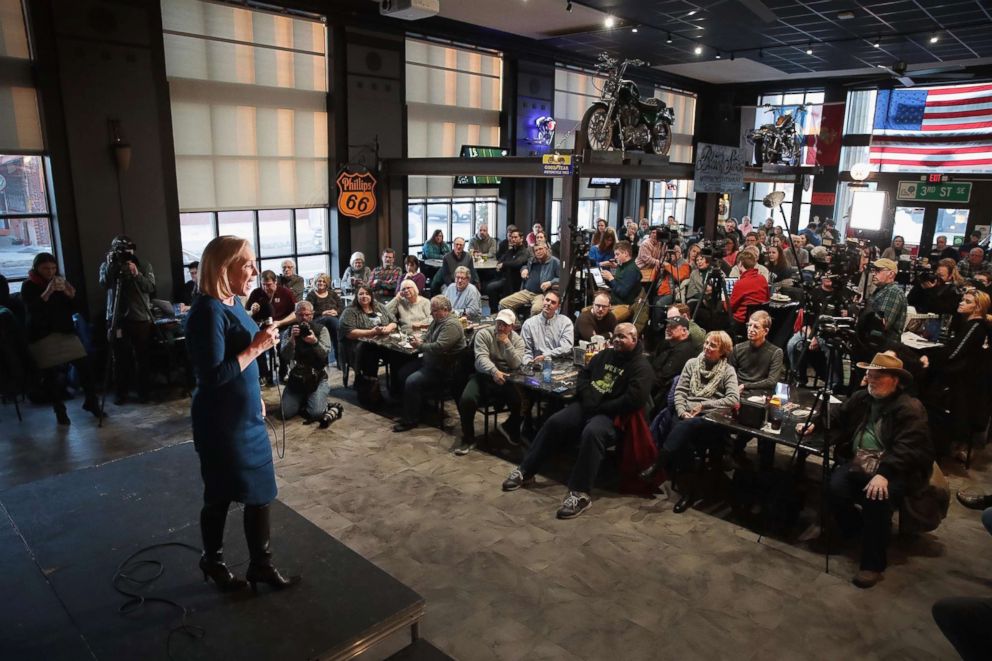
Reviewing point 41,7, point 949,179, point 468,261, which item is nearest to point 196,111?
point 41,7

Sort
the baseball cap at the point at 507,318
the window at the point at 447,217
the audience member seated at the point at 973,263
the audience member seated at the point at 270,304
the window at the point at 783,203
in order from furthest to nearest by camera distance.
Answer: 1. the window at the point at 783,203
2. the window at the point at 447,217
3. the audience member seated at the point at 973,263
4. the audience member seated at the point at 270,304
5. the baseball cap at the point at 507,318

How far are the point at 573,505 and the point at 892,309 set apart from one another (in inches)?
152

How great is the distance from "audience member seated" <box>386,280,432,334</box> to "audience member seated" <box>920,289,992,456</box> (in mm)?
4721

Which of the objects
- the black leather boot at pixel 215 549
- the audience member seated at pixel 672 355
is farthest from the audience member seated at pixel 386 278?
the black leather boot at pixel 215 549

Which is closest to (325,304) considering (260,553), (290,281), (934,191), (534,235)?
(290,281)

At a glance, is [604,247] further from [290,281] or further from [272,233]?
[272,233]

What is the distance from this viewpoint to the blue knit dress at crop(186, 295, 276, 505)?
254cm

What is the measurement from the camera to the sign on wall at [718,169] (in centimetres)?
909

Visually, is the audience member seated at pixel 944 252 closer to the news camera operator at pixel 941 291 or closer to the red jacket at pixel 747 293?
the news camera operator at pixel 941 291

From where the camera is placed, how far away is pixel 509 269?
1027cm

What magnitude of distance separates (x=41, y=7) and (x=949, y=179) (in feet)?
56.5

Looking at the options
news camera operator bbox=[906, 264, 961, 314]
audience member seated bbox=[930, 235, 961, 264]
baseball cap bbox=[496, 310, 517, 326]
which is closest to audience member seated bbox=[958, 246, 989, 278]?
audience member seated bbox=[930, 235, 961, 264]

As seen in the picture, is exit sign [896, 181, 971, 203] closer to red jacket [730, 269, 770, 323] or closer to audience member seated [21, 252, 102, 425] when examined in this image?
red jacket [730, 269, 770, 323]

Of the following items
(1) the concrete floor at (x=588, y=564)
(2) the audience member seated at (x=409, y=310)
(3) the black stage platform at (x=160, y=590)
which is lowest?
(1) the concrete floor at (x=588, y=564)
